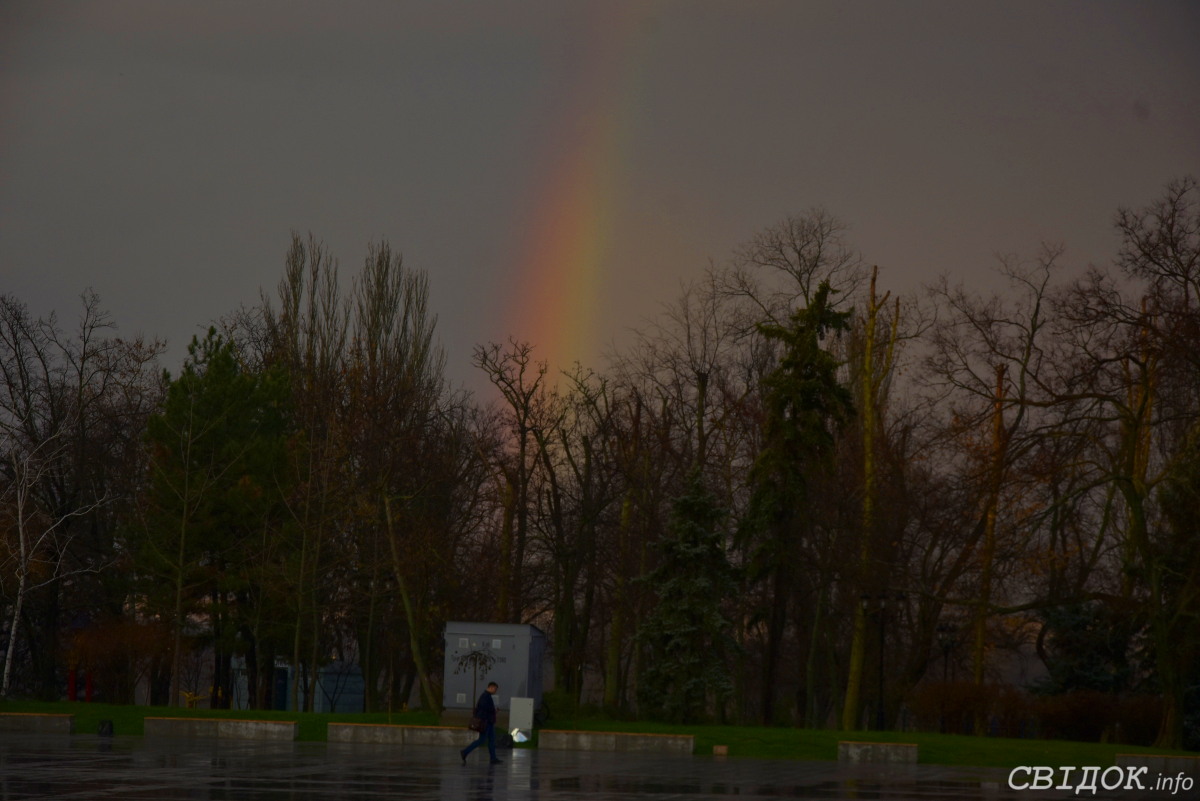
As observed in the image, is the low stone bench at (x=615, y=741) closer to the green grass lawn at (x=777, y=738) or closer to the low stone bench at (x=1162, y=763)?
the green grass lawn at (x=777, y=738)

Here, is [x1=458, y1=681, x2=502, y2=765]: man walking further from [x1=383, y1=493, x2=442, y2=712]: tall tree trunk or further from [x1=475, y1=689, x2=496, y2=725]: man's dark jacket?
[x1=383, y1=493, x2=442, y2=712]: tall tree trunk

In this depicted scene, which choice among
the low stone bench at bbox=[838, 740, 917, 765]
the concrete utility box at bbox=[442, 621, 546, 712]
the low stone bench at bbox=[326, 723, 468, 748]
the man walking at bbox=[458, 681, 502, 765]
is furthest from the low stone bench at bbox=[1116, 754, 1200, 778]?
the concrete utility box at bbox=[442, 621, 546, 712]

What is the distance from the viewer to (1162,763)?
1020 inches

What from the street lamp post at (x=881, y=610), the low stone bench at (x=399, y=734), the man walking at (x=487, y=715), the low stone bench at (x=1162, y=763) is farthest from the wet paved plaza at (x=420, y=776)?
the street lamp post at (x=881, y=610)

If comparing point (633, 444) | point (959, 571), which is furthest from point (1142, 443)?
point (633, 444)

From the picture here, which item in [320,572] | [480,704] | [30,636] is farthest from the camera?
[30,636]

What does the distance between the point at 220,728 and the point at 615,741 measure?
9.57 m

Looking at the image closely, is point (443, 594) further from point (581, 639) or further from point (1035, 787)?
point (1035, 787)

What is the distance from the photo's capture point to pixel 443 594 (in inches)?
1948

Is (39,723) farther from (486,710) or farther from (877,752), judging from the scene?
(877,752)

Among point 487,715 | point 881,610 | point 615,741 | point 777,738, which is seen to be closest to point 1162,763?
point 777,738

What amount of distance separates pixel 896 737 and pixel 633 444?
24.8 m

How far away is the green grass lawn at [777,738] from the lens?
91.4 feet

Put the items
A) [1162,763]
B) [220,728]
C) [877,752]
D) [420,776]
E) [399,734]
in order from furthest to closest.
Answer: [220,728] < [399,734] < [877,752] < [1162,763] < [420,776]
